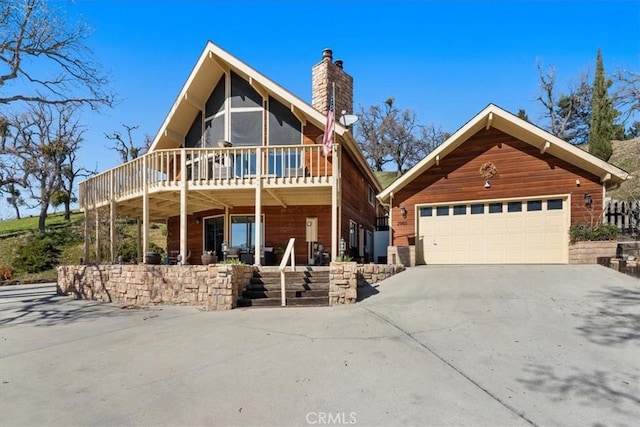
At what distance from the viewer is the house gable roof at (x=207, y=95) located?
42.5 feet

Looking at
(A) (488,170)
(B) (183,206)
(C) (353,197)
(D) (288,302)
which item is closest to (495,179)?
(A) (488,170)

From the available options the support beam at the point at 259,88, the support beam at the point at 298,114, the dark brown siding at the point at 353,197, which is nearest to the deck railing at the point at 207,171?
the support beam at the point at 298,114

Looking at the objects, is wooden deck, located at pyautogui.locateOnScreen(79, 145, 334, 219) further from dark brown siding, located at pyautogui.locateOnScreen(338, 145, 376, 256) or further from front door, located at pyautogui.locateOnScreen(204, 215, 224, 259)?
dark brown siding, located at pyautogui.locateOnScreen(338, 145, 376, 256)

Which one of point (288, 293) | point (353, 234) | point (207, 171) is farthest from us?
point (353, 234)

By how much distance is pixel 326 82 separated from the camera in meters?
14.7

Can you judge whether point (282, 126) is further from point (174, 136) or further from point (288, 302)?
point (288, 302)

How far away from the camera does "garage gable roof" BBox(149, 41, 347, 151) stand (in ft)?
42.7

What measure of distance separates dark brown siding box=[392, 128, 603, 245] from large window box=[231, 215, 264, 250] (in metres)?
5.24

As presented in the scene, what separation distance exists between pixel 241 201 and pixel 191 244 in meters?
3.87

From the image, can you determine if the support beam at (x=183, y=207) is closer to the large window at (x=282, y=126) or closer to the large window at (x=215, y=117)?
the large window at (x=215, y=117)

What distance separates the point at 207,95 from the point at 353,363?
43.3 feet

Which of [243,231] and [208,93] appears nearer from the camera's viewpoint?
[243,231]

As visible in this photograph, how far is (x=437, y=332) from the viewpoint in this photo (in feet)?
19.5

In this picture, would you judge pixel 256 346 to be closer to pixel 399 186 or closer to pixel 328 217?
pixel 328 217
